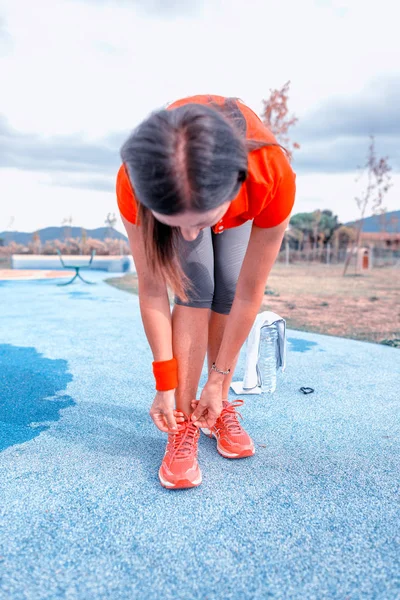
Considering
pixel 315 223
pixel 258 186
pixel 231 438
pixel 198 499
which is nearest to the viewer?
pixel 258 186

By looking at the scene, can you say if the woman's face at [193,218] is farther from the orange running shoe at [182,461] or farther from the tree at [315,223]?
the tree at [315,223]

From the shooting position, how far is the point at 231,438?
1.46 meters

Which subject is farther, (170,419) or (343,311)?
(343,311)

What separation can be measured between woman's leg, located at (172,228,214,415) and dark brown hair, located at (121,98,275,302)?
0.48 meters

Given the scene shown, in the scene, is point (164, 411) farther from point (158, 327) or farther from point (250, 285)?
point (250, 285)

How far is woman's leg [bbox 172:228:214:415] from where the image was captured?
1377 mm

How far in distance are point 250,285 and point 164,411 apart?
1.51ft

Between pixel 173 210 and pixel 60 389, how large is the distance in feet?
4.86

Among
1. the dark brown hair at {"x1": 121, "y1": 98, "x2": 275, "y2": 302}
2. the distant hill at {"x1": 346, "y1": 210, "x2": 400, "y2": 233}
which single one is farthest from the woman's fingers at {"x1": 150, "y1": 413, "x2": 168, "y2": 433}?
the distant hill at {"x1": 346, "y1": 210, "x2": 400, "y2": 233}

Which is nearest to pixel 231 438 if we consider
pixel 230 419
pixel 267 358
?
pixel 230 419

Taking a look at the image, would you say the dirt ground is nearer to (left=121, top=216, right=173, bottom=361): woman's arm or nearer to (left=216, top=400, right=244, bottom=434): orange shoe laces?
(left=216, top=400, right=244, bottom=434): orange shoe laces

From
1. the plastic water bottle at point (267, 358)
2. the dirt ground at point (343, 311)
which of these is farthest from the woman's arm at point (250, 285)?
the dirt ground at point (343, 311)

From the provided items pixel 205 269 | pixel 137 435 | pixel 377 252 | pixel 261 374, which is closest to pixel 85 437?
pixel 137 435

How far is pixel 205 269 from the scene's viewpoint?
141 cm
